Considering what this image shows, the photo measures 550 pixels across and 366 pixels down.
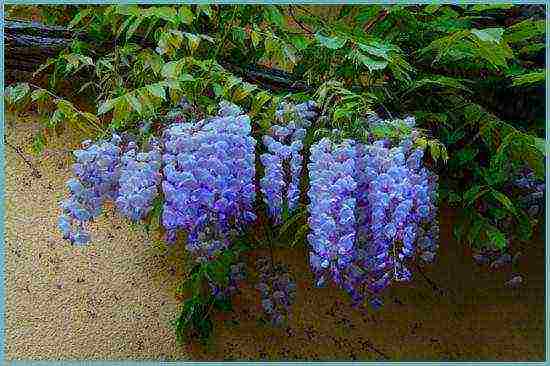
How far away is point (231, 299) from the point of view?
1.84m

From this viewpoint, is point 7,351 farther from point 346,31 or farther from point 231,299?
point 346,31

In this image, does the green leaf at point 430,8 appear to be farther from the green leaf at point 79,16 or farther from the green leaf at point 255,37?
the green leaf at point 79,16

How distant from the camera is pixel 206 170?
1349mm

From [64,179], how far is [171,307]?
0.39 metres

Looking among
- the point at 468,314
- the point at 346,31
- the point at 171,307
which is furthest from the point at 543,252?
the point at 171,307

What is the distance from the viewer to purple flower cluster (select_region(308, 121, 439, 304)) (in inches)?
53.9

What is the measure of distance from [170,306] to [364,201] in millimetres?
617

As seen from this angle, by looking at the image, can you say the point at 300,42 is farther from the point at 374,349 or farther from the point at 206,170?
the point at 374,349

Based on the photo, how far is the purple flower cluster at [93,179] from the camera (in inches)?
56.4

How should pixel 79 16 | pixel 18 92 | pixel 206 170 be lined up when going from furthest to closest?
pixel 79 16 < pixel 18 92 < pixel 206 170

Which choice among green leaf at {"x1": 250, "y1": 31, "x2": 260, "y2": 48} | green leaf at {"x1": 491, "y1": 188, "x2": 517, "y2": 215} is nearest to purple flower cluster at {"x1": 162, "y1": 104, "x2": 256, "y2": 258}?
green leaf at {"x1": 250, "y1": 31, "x2": 260, "y2": 48}

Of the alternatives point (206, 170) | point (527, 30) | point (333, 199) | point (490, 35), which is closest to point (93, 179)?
point (206, 170)

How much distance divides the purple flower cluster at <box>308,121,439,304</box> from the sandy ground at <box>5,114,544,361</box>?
1.37ft

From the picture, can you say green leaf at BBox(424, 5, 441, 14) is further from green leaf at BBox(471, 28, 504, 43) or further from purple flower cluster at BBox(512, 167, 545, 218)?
purple flower cluster at BBox(512, 167, 545, 218)
